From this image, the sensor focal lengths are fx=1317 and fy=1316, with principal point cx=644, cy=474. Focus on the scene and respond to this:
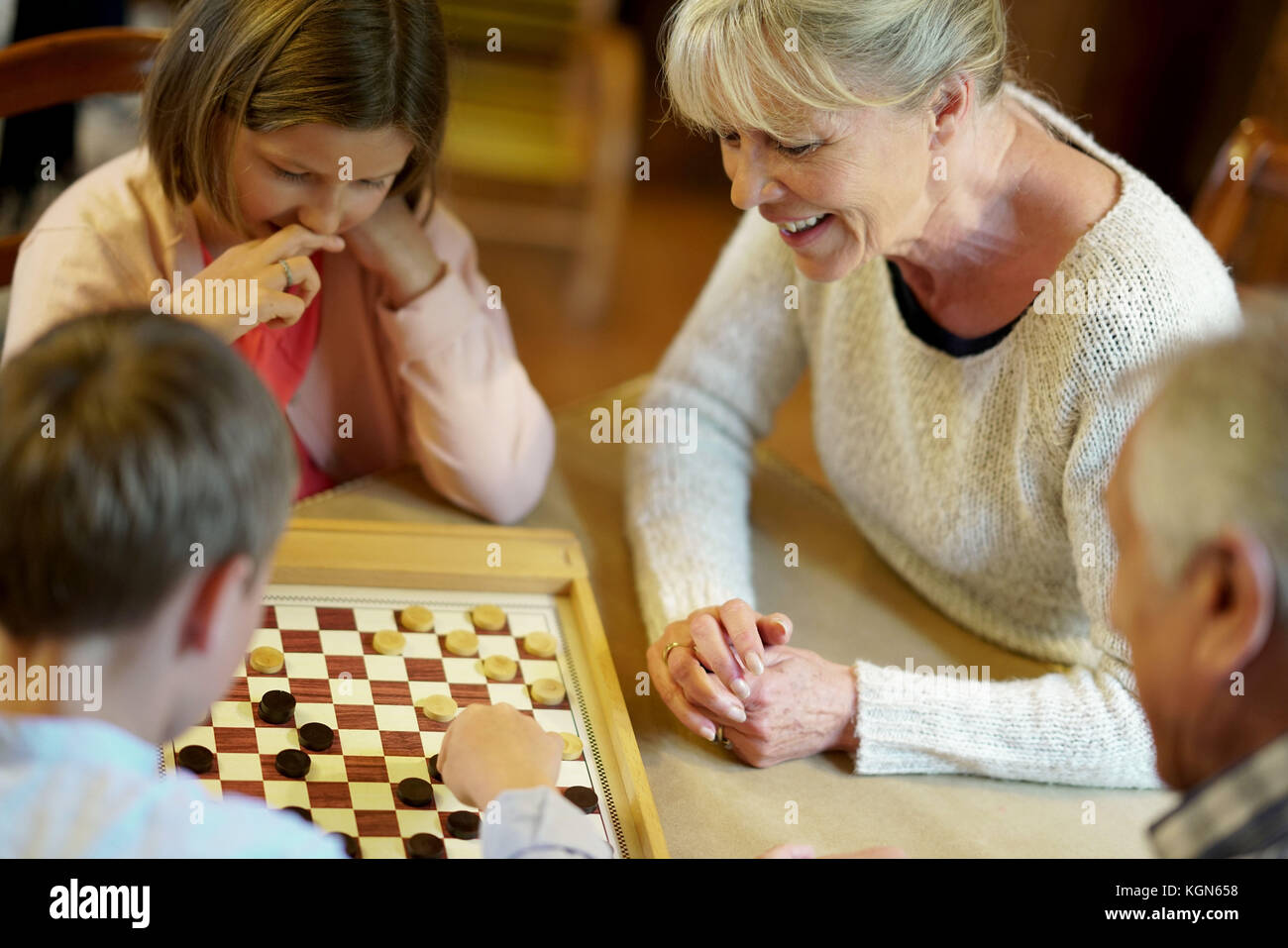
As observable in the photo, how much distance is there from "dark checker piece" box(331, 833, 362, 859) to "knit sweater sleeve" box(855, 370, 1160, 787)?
1.69 ft

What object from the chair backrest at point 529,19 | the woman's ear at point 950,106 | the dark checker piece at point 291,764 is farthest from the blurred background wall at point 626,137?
the dark checker piece at point 291,764

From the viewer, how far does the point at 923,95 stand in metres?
1.42

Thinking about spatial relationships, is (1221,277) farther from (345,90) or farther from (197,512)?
(197,512)

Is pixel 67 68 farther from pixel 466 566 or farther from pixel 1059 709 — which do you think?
pixel 1059 709

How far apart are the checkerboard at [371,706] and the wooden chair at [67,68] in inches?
27.7

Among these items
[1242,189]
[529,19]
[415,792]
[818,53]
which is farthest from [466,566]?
[529,19]

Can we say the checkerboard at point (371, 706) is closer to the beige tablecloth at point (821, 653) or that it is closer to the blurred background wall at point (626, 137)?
the beige tablecloth at point (821, 653)

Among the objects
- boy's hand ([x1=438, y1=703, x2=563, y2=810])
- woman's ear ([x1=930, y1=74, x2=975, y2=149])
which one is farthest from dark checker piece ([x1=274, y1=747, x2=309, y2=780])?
woman's ear ([x1=930, y1=74, x2=975, y2=149])

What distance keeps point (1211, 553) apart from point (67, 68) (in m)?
1.41

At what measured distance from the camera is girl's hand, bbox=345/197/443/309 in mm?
1627

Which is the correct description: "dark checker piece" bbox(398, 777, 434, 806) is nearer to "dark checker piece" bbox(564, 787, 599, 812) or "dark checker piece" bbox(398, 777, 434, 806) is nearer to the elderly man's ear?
"dark checker piece" bbox(564, 787, 599, 812)

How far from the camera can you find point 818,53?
53.1 inches

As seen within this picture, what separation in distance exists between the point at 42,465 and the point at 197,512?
10cm
